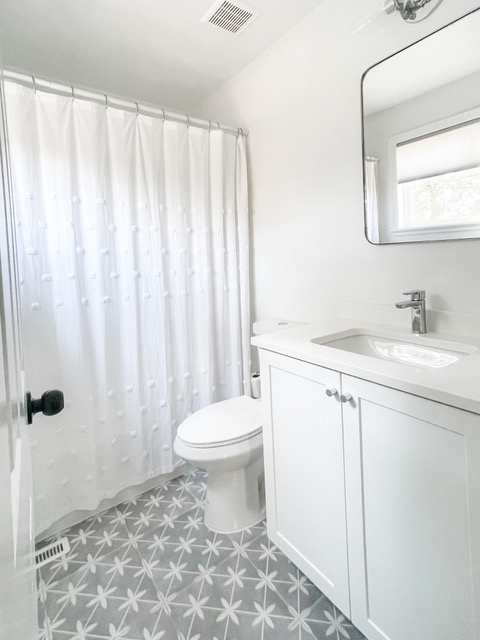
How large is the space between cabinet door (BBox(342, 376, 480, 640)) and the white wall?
58 centimetres

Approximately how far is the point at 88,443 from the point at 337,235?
4.90 ft

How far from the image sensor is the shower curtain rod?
1.34m

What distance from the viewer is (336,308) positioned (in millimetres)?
1625

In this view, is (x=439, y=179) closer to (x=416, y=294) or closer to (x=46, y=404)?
(x=416, y=294)

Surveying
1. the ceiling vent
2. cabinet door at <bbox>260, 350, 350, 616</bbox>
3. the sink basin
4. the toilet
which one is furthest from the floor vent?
the ceiling vent

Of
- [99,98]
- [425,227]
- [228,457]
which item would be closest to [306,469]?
[228,457]

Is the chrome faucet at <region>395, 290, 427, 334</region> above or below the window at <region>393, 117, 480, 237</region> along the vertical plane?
below

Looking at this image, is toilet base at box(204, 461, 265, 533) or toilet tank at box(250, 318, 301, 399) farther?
toilet tank at box(250, 318, 301, 399)

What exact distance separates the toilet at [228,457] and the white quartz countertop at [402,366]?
0.46 m

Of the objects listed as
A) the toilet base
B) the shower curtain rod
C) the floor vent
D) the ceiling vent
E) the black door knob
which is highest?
the ceiling vent

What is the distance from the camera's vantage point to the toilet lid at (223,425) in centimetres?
144

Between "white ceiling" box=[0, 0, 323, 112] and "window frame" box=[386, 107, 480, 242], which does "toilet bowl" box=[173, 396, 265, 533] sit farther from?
"white ceiling" box=[0, 0, 323, 112]

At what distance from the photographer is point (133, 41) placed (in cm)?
171

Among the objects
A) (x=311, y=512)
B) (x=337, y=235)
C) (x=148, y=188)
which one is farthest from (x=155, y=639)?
(x=148, y=188)
